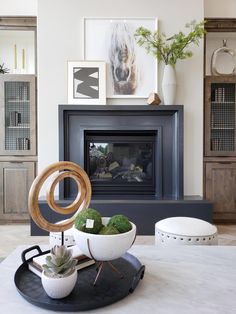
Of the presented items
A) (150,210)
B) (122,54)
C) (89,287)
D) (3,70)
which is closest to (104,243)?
(89,287)

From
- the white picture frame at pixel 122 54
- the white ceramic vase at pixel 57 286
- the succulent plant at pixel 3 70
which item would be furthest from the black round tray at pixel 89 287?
the succulent plant at pixel 3 70

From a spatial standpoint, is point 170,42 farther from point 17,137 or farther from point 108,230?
point 108,230

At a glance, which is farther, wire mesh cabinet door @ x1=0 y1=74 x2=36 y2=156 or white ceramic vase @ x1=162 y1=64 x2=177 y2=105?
wire mesh cabinet door @ x1=0 y1=74 x2=36 y2=156

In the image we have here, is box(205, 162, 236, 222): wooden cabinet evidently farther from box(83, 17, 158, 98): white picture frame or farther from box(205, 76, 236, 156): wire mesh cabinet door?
box(83, 17, 158, 98): white picture frame

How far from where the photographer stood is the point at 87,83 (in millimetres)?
3299

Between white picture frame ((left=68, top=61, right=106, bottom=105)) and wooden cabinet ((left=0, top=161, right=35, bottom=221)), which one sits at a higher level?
white picture frame ((left=68, top=61, right=106, bottom=105))

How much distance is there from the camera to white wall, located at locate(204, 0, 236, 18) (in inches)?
139

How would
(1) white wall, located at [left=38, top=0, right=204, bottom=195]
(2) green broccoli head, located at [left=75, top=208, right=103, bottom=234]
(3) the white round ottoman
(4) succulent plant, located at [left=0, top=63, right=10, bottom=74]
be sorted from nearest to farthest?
1. (2) green broccoli head, located at [left=75, top=208, right=103, bottom=234]
2. (3) the white round ottoman
3. (1) white wall, located at [left=38, top=0, right=204, bottom=195]
4. (4) succulent plant, located at [left=0, top=63, right=10, bottom=74]

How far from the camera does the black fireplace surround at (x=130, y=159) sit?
3.04 metres

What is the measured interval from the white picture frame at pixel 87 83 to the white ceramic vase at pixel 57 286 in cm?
269

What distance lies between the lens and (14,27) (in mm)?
3566

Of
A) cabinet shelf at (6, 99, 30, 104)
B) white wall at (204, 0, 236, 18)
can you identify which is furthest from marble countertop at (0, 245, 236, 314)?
white wall at (204, 0, 236, 18)

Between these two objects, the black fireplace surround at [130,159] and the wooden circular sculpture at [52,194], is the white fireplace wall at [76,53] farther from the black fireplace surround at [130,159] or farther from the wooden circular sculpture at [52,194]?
the wooden circular sculpture at [52,194]

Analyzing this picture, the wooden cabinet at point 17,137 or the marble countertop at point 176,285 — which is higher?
the wooden cabinet at point 17,137
